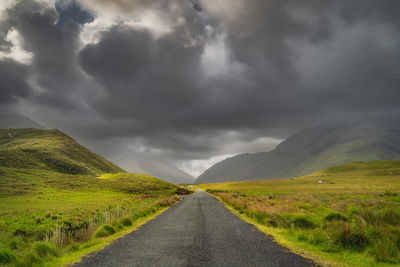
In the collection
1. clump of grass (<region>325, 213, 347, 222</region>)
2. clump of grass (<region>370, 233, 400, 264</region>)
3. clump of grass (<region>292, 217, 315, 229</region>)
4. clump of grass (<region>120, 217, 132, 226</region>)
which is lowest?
clump of grass (<region>120, 217, 132, 226</region>)

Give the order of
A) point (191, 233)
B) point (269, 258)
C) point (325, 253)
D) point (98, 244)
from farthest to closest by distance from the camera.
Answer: point (191, 233)
point (98, 244)
point (325, 253)
point (269, 258)

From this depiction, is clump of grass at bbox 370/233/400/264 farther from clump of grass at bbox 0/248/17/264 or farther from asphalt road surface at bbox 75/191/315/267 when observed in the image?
clump of grass at bbox 0/248/17/264

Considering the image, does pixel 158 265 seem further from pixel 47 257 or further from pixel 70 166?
pixel 70 166

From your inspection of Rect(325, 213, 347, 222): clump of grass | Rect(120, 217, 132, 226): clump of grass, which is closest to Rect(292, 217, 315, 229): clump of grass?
Rect(325, 213, 347, 222): clump of grass

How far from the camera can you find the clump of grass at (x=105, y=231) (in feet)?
48.6

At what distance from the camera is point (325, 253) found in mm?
9547

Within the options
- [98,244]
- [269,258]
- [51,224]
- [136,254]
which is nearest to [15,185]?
[51,224]

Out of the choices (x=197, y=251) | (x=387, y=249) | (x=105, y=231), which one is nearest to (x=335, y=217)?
(x=387, y=249)

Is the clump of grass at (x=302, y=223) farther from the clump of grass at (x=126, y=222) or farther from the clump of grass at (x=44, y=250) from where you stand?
the clump of grass at (x=44, y=250)

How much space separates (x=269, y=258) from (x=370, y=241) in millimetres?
5114

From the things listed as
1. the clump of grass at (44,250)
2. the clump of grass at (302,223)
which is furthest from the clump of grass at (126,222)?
the clump of grass at (302,223)

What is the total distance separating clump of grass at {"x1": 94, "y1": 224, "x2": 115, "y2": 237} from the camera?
1480 centimetres

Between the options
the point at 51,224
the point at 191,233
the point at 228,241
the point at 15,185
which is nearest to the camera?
the point at 228,241

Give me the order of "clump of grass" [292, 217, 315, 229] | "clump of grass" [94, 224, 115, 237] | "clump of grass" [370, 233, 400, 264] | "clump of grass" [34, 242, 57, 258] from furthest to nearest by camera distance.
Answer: "clump of grass" [292, 217, 315, 229]
"clump of grass" [94, 224, 115, 237]
"clump of grass" [34, 242, 57, 258]
"clump of grass" [370, 233, 400, 264]
